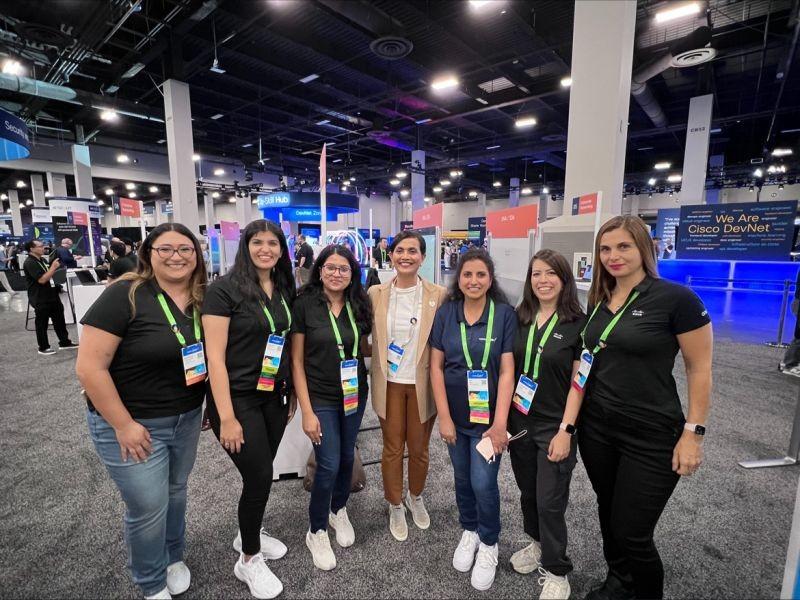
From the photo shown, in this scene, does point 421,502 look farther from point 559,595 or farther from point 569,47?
point 569,47

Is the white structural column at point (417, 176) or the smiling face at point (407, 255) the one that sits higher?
the white structural column at point (417, 176)

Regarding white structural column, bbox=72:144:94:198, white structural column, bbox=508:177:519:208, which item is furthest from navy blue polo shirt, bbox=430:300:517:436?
white structural column, bbox=508:177:519:208

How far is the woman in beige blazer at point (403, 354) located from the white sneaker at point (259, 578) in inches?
25.0

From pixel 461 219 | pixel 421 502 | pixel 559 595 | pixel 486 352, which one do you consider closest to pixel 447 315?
pixel 486 352

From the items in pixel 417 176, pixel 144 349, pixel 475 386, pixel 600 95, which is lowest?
pixel 475 386

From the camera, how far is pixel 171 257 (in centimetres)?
145

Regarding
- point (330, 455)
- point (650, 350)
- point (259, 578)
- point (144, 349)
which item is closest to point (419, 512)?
point (330, 455)

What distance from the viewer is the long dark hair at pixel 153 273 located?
4.61 ft

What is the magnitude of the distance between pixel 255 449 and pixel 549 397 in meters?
1.22

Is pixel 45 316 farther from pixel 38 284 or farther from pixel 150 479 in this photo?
pixel 150 479

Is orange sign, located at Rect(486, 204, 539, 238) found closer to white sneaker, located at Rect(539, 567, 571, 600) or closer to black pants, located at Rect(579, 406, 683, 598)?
black pants, located at Rect(579, 406, 683, 598)

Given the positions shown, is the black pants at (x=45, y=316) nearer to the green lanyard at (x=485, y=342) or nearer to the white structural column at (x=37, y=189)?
the green lanyard at (x=485, y=342)

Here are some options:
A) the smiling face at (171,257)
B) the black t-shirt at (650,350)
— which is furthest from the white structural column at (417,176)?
the black t-shirt at (650,350)

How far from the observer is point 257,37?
7535 mm
